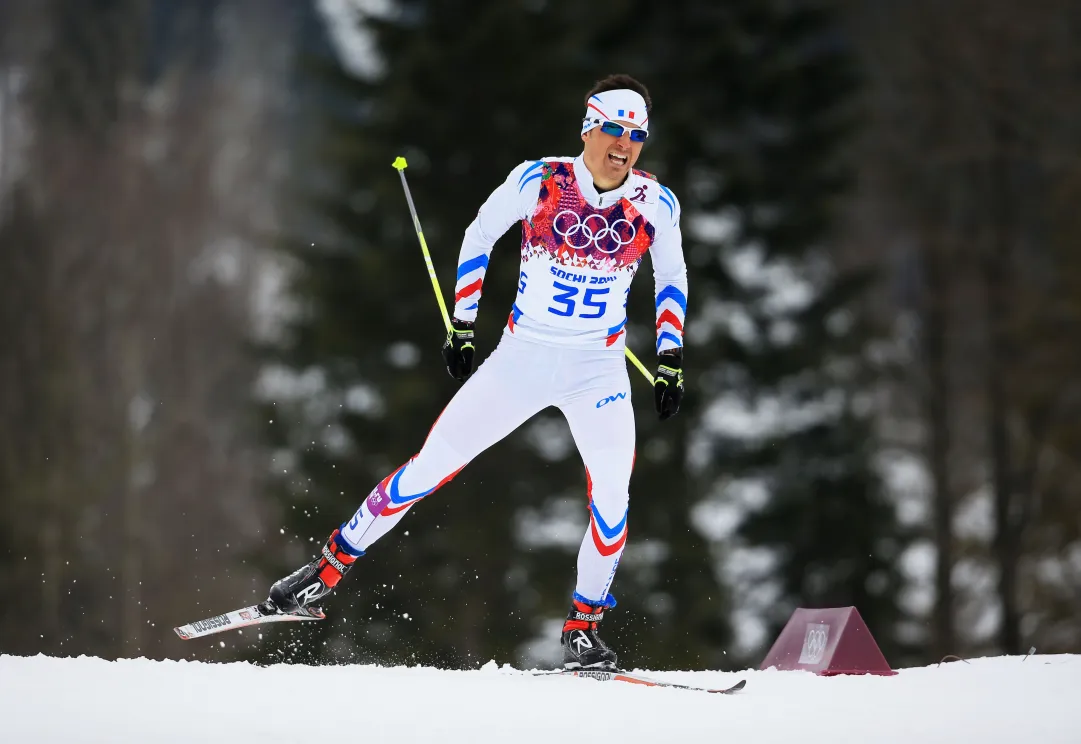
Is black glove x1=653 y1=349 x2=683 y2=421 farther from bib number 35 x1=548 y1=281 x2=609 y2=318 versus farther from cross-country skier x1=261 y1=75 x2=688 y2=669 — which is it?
bib number 35 x1=548 y1=281 x2=609 y2=318

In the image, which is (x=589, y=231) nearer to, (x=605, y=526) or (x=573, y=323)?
(x=573, y=323)

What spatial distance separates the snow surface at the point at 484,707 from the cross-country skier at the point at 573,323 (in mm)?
899

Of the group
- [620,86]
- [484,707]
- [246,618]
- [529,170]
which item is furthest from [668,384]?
[246,618]

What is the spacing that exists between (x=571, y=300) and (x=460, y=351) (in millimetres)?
594

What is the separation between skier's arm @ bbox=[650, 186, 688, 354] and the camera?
20.5 ft

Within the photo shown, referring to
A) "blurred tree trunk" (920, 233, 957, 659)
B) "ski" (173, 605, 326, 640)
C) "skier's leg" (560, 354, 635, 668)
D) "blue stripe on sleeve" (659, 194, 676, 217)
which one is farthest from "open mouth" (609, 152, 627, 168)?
"blurred tree trunk" (920, 233, 957, 659)

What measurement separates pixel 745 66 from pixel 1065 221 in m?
4.95

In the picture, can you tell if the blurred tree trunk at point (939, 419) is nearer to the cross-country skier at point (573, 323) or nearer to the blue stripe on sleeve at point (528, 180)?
the cross-country skier at point (573, 323)

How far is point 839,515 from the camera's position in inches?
692

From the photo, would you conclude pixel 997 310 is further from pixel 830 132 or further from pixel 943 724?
pixel 943 724

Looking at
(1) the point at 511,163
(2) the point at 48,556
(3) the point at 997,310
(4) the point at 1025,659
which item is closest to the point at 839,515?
(3) the point at 997,310

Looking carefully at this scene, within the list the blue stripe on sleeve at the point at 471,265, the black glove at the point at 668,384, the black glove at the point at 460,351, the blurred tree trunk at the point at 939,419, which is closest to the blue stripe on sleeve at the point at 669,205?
the black glove at the point at 668,384

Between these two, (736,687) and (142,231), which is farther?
(142,231)

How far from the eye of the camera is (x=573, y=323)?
19.8 feet
